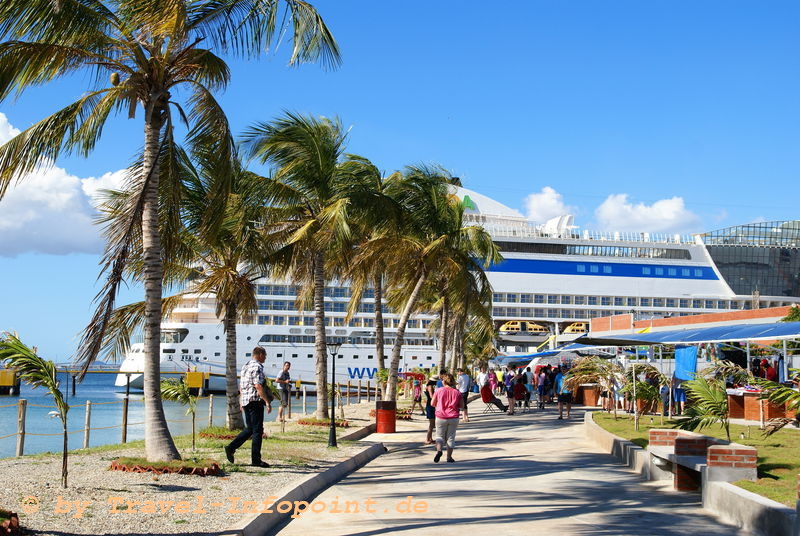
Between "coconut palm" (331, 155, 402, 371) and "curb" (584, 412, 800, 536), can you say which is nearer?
"curb" (584, 412, 800, 536)

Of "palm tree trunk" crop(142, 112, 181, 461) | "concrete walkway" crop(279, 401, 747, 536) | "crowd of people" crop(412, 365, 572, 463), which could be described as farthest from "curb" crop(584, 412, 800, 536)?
"palm tree trunk" crop(142, 112, 181, 461)

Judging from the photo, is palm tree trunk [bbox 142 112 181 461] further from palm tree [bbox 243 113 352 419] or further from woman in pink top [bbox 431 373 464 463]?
palm tree [bbox 243 113 352 419]

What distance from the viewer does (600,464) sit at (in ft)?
42.4

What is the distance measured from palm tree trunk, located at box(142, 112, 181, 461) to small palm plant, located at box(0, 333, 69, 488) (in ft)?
6.58

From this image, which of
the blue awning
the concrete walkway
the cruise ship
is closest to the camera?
the concrete walkway

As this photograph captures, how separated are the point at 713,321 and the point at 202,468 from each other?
41546 mm

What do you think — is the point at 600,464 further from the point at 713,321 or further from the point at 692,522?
the point at 713,321

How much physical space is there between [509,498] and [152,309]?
495cm

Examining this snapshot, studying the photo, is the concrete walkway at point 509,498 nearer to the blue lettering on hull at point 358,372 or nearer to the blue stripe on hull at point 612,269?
the blue lettering on hull at point 358,372

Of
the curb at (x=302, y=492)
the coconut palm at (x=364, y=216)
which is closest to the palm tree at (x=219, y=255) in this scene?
the coconut palm at (x=364, y=216)

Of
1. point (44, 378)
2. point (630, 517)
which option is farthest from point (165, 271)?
point (630, 517)

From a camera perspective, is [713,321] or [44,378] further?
[713,321]

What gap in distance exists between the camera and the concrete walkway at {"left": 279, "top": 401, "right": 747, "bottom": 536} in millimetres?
7504

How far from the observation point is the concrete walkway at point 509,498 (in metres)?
7.50
